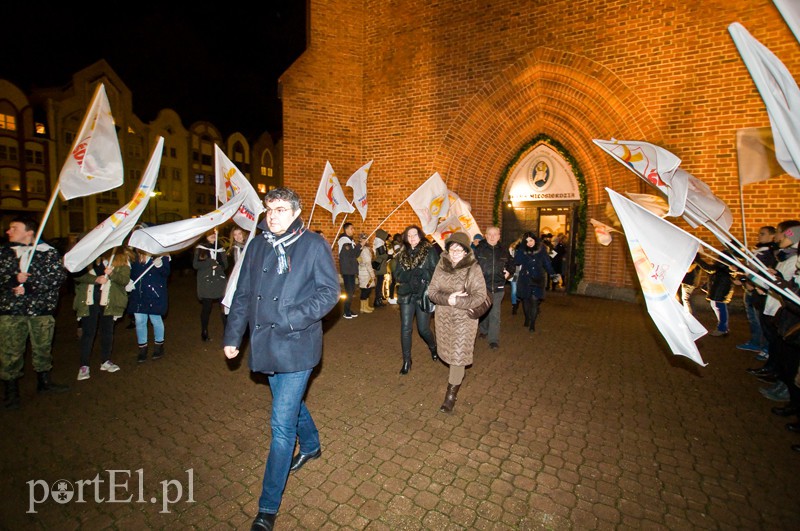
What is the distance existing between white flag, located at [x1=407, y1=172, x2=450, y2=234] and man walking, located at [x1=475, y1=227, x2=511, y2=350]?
1701mm

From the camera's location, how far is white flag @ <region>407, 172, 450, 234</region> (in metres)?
8.29

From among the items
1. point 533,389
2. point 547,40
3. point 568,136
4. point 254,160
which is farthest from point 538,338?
point 254,160

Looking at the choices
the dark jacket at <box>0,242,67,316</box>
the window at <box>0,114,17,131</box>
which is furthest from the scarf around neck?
the window at <box>0,114,17,131</box>

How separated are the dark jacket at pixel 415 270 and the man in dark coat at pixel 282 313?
2.65 meters

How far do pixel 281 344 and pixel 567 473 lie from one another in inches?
107

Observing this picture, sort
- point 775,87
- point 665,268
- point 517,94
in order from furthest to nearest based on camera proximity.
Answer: point 517,94 → point 665,268 → point 775,87

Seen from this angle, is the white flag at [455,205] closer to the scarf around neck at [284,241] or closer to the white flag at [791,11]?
the scarf around neck at [284,241]

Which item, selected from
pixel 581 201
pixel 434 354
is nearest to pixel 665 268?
pixel 434 354

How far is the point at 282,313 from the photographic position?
9.04 ft

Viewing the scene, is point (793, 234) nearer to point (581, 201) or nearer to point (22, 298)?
point (581, 201)

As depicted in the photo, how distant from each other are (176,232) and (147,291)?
1943mm

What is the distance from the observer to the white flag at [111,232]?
4223 millimetres

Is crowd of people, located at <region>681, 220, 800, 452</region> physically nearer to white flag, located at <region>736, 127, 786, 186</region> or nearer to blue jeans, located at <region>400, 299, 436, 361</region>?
white flag, located at <region>736, 127, 786, 186</region>

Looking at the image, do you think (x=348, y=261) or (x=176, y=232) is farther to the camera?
(x=348, y=261)
